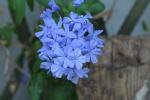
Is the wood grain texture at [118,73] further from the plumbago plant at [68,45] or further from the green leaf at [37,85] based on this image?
the plumbago plant at [68,45]

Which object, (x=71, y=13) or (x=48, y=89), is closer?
(x=71, y=13)

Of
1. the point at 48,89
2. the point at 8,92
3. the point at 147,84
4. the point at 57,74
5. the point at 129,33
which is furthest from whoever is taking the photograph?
the point at 8,92

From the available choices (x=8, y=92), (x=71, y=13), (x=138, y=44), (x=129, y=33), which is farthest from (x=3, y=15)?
(x=71, y=13)

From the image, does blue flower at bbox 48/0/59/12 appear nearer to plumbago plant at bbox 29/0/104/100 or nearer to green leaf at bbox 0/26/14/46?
plumbago plant at bbox 29/0/104/100

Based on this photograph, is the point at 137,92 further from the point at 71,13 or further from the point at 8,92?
the point at 8,92

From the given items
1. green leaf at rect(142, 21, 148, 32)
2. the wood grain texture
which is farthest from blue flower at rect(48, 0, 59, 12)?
green leaf at rect(142, 21, 148, 32)
